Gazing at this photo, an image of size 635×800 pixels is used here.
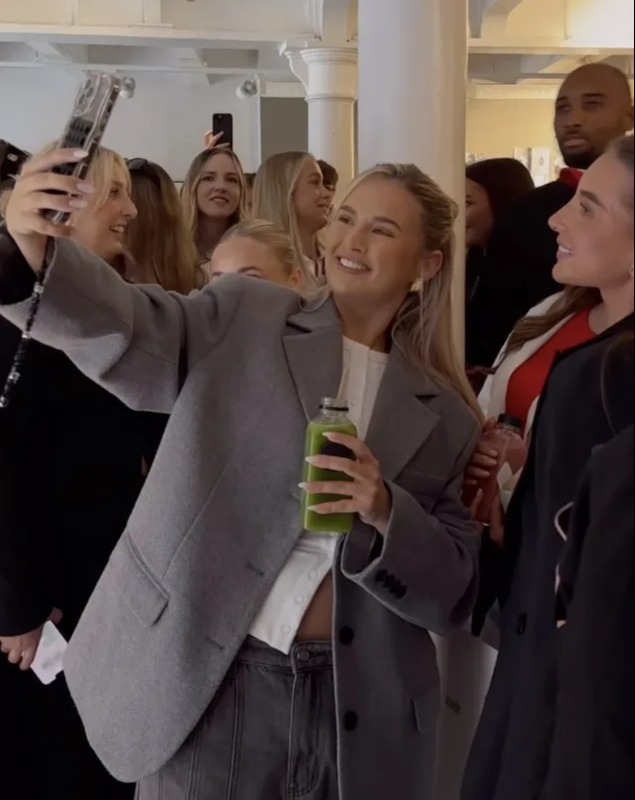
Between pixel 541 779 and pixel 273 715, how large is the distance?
494 mm

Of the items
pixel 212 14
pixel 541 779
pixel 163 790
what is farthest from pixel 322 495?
pixel 212 14

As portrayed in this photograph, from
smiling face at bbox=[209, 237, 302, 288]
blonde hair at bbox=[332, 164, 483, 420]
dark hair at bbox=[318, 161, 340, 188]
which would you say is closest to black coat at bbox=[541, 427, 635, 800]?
blonde hair at bbox=[332, 164, 483, 420]

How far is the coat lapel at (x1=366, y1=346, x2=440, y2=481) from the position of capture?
3.91 feet

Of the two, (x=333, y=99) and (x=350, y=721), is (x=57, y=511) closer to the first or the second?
(x=350, y=721)

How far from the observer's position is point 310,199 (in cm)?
286

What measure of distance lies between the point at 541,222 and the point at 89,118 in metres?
0.47

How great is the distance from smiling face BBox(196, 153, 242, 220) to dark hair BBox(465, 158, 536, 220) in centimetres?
132

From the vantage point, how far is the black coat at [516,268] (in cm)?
100

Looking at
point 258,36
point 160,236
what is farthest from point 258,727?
point 258,36

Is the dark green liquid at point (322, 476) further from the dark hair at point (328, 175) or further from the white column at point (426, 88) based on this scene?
the dark hair at point (328, 175)

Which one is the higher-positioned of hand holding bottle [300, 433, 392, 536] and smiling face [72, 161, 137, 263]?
smiling face [72, 161, 137, 263]

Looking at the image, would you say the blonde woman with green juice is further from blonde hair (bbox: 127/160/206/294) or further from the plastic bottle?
blonde hair (bbox: 127/160/206/294)

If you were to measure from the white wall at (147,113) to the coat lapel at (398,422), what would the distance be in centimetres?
824

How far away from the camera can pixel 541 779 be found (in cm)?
74
